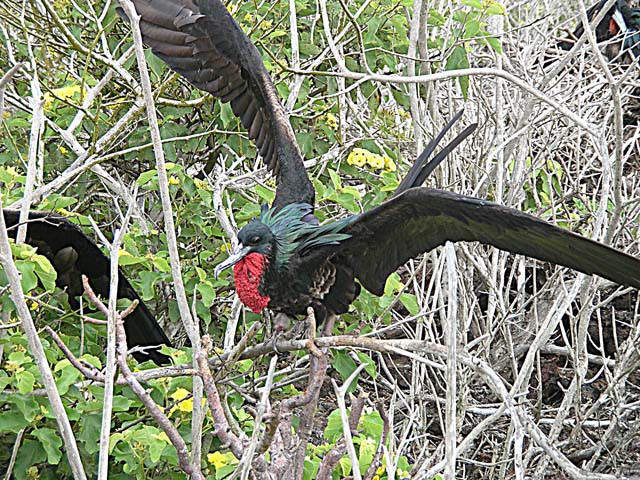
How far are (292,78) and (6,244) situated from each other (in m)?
1.93

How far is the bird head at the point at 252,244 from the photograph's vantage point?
6.59 ft

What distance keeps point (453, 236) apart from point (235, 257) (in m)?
0.46

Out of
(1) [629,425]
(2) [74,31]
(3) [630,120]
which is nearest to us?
(2) [74,31]

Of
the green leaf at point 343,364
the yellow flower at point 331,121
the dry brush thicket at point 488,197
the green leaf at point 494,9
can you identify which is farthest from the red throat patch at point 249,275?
the green leaf at point 494,9

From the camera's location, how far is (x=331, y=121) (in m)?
2.64

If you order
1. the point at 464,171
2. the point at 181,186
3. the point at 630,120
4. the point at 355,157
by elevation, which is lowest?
the point at 181,186

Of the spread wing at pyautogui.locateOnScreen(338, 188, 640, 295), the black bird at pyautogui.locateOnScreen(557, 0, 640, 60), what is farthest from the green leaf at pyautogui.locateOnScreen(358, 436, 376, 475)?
the black bird at pyautogui.locateOnScreen(557, 0, 640, 60)

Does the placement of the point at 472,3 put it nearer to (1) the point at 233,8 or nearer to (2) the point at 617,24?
(1) the point at 233,8

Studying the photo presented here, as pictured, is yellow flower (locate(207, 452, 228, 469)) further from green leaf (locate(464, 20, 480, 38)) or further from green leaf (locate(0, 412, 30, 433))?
green leaf (locate(464, 20, 480, 38))

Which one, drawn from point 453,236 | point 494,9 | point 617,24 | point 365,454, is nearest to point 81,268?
point 453,236

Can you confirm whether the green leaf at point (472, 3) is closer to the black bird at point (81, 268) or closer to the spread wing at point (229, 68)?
the spread wing at point (229, 68)

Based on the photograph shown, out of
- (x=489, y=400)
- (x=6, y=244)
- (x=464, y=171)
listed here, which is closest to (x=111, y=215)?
(x=464, y=171)

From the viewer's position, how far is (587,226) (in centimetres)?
294

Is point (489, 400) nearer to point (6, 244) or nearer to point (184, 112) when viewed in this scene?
point (184, 112)
